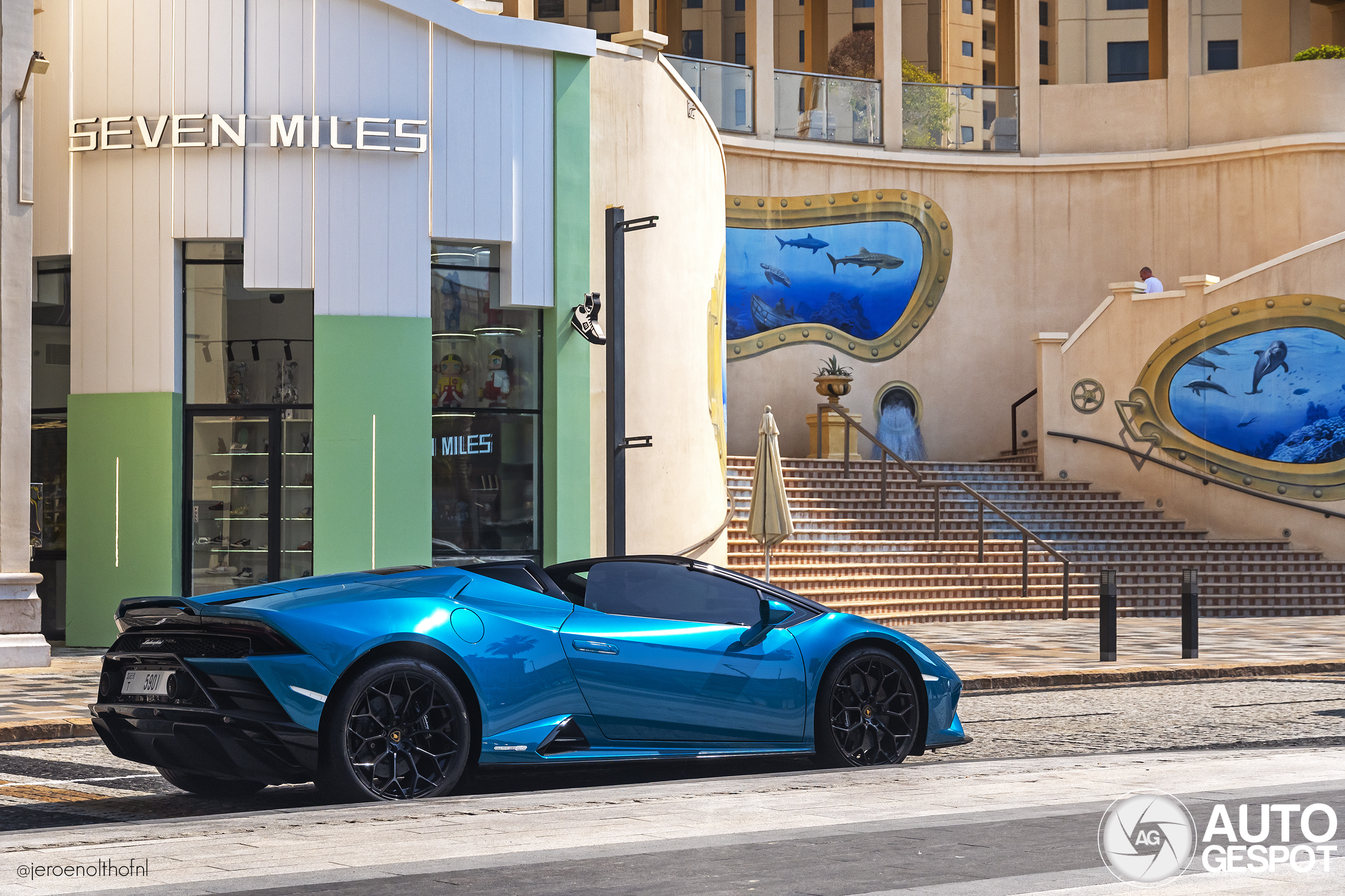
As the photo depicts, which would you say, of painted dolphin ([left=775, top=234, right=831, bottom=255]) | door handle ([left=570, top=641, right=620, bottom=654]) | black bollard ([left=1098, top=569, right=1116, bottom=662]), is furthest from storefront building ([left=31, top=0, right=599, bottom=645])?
painted dolphin ([left=775, top=234, right=831, bottom=255])

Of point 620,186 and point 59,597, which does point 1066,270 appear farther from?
point 59,597

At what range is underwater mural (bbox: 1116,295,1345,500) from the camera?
27516 mm

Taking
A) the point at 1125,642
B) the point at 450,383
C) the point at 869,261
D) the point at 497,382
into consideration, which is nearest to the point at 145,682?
the point at 450,383

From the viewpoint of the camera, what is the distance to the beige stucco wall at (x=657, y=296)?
18359 millimetres

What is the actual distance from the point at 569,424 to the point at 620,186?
2.92m

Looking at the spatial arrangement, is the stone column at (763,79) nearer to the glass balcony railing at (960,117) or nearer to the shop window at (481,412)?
the glass balcony railing at (960,117)

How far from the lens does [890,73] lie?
105 feet

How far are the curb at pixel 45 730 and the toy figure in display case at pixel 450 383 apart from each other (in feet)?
23.7

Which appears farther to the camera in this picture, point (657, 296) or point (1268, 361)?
point (1268, 361)

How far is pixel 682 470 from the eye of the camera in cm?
1972

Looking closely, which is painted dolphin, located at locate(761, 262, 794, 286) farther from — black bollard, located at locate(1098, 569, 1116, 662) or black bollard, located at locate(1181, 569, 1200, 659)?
black bollard, located at locate(1181, 569, 1200, 659)

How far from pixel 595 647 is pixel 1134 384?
22.9 metres

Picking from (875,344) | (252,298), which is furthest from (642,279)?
(875,344)
